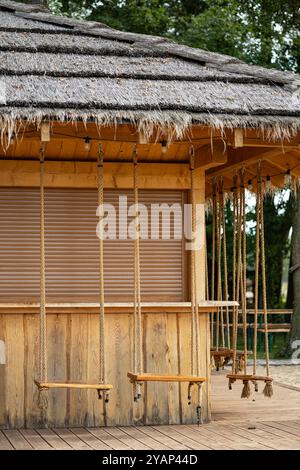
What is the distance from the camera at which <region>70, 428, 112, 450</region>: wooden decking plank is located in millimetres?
7036

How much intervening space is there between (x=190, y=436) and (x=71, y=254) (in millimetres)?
1843

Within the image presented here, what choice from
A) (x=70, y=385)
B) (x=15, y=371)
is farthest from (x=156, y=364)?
(x=15, y=371)

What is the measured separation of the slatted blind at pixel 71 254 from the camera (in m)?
8.21

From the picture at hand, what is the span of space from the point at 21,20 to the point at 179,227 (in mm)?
2688

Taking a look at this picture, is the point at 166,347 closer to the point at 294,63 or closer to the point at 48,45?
the point at 48,45

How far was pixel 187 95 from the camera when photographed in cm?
775

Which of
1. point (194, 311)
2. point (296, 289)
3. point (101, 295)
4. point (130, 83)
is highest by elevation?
point (130, 83)

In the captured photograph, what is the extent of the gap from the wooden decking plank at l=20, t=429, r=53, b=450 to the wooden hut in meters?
0.20

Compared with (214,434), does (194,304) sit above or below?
above

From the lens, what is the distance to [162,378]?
752cm

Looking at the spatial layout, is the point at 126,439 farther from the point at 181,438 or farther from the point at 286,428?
the point at 286,428

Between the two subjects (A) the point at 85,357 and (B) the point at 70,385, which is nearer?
(B) the point at 70,385

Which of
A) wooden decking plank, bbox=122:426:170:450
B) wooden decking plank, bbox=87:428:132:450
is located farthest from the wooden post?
wooden decking plank, bbox=87:428:132:450

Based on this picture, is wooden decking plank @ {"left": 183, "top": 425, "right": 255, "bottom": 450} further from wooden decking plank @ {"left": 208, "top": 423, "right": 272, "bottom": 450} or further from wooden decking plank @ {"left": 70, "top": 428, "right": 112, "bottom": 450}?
wooden decking plank @ {"left": 70, "top": 428, "right": 112, "bottom": 450}
